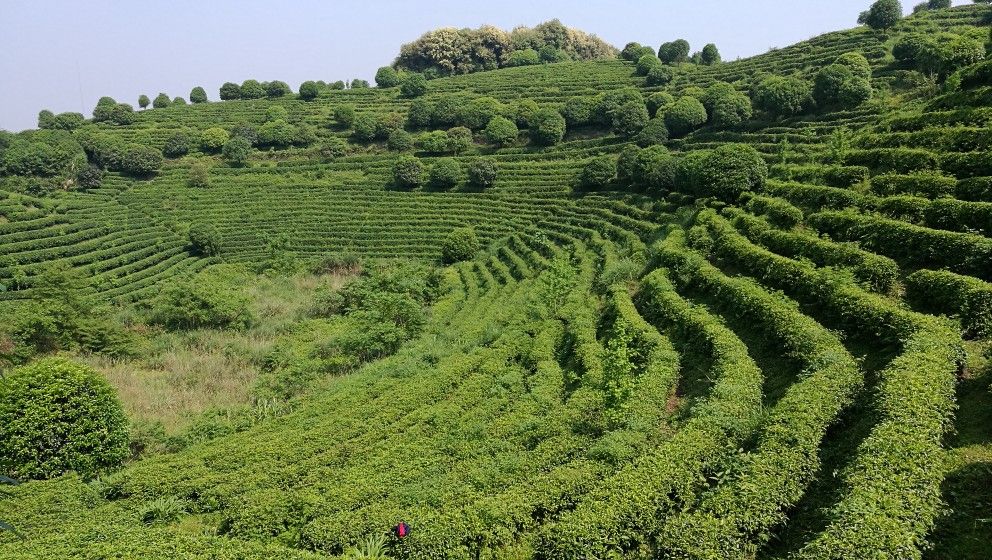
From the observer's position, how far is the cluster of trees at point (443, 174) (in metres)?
50.0

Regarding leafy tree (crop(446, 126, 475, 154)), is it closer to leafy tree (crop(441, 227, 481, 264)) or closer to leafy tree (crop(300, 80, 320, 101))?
leafy tree (crop(441, 227, 481, 264))

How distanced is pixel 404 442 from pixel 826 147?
101 ft

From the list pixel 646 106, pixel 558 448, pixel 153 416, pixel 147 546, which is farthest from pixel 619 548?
pixel 646 106

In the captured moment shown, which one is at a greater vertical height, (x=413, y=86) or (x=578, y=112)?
(x=413, y=86)

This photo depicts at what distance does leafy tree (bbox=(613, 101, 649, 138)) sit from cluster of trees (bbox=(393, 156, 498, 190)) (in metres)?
12.7

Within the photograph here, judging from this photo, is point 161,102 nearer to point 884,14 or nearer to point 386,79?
point 386,79

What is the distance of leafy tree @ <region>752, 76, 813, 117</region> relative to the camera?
4162 cm

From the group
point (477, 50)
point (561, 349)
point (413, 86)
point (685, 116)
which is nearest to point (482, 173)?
point (685, 116)

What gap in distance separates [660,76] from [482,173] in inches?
1180

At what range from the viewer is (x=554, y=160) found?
53719 mm

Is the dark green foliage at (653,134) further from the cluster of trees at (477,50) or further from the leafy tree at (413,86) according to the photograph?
the cluster of trees at (477,50)

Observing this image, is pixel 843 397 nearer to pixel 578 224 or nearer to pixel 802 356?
pixel 802 356

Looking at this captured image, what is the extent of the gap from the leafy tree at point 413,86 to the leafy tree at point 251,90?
79.6 ft

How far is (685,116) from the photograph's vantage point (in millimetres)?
47188
